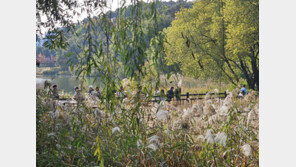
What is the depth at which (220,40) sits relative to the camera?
7.79m

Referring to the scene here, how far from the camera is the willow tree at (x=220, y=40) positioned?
6.48 m

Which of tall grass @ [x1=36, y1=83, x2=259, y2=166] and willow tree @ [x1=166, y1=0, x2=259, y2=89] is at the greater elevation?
willow tree @ [x1=166, y1=0, x2=259, y2=89]

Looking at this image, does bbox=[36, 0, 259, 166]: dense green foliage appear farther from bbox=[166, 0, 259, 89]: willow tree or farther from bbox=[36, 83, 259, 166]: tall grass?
bbox=[166, 0, 259, 89]: willow tree

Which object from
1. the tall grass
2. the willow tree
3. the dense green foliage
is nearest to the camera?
the dense green foliage

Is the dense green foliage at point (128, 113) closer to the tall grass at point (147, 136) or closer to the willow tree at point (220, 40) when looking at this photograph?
the tall grass at point (147, 136)

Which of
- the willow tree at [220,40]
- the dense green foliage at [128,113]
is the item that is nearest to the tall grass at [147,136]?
the dense green foliage at [128,113]

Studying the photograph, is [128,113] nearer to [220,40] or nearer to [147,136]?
[147,136]

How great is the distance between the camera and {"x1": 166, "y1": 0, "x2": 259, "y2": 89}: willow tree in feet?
21.3

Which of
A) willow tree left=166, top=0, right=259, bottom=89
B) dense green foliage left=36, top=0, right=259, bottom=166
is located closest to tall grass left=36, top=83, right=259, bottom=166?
dense green foliage left=36, top=0, right=259, bottom=166

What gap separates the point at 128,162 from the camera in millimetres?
1830

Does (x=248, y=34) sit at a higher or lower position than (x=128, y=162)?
higher
